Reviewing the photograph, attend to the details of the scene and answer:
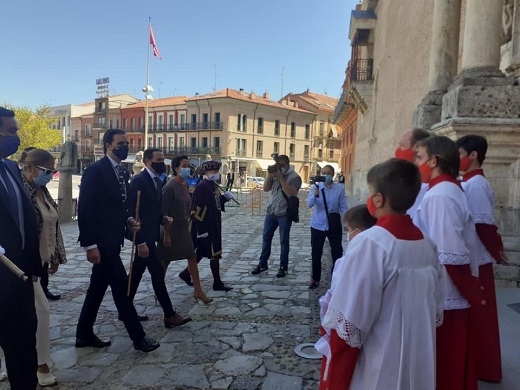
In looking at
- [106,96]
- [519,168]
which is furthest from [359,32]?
[106,96]

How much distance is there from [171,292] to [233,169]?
46707mm

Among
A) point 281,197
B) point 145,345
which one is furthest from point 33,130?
point 145,345

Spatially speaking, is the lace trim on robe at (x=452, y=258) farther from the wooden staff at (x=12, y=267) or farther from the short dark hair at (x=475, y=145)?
the wooden staff at (x=12, y=267)

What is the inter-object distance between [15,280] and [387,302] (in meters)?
2.10

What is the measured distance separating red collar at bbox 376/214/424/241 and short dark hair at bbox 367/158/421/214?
1.7 inches

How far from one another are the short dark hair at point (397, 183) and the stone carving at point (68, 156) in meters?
11.9

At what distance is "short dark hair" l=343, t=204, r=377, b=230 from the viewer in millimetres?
2264

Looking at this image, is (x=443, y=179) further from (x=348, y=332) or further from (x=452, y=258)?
(x=348, y=332)

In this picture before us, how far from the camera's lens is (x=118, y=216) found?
3.90 m

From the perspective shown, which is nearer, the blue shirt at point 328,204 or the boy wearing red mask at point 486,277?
the boy wearing red mask at point 486,277

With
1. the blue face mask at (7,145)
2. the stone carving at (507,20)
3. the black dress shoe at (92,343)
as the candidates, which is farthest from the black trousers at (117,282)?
the stone carving at (507,20)

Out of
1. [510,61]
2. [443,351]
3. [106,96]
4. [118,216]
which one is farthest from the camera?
[106,96]

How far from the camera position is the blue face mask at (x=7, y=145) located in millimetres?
2527

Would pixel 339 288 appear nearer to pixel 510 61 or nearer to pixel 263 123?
pixel 510 61
